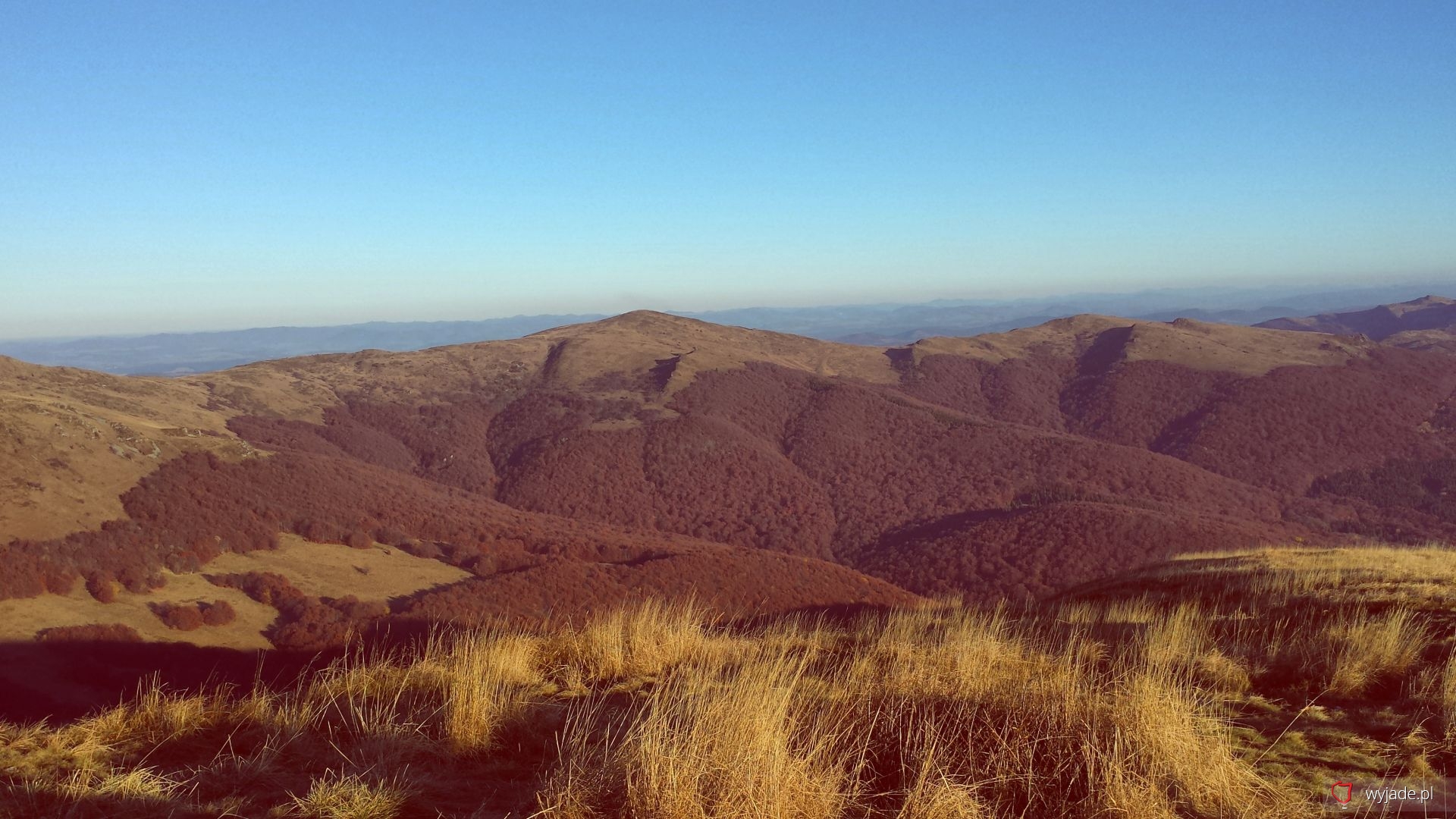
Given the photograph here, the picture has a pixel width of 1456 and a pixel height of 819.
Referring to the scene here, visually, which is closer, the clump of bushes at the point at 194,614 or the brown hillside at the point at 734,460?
the clump of bushes at the point at 194,614

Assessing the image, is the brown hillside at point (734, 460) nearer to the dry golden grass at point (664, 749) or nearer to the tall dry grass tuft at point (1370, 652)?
the dry golden grass at point (664, 749)

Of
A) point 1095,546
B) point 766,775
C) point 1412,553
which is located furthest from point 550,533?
point 766,775

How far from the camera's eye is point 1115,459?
91.5 meters

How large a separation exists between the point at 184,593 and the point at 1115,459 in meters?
93.8

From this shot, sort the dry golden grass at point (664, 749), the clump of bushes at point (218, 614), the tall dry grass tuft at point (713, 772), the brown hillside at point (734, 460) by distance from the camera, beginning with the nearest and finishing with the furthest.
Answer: the tall dry grass tuft at point (713, 772) < the dry golden grass at point (664, 749) < the clump of bushes at point (218, 614) < the brown hillside at point (734, 460)

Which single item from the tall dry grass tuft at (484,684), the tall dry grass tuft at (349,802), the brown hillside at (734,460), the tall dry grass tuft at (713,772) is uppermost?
the tall dry grass tuft at (713,772)

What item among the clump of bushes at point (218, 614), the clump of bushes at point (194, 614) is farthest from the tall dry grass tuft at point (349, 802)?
the clump of bushes at point (218, 614)

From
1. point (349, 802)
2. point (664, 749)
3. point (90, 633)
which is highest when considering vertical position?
point (664, 749)

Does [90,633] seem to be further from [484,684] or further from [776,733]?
[776,733]

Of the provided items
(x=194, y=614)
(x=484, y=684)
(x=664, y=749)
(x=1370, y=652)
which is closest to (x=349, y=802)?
(x=484, y=684)

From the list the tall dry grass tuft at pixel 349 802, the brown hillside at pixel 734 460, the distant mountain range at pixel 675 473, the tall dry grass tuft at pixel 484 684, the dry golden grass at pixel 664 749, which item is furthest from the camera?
the brown hillside at pixel 734 460

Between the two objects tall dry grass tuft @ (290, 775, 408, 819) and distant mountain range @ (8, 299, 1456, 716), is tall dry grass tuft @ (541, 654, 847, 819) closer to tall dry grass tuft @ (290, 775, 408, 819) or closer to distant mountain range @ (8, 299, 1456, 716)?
tall dry grass tuft @ (290, 775, 408, 819)

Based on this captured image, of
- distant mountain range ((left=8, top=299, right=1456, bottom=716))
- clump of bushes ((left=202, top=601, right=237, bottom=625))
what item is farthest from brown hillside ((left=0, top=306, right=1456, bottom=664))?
clump of bushes ((left=202, top=601, right=237, bottom=625))

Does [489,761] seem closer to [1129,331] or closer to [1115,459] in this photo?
[1115,459]
